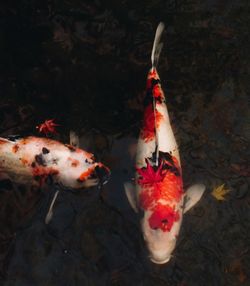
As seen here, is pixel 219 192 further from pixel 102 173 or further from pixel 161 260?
pixel 102 173

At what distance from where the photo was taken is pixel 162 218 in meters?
6.40

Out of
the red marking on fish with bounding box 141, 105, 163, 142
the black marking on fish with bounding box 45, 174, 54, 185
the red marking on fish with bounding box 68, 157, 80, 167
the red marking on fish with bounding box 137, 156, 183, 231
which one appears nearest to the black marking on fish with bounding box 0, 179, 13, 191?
the black marking on fish with bounding box 45, 174, 54, 185

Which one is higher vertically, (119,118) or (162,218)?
(119,118)

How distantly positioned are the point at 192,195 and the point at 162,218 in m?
0.84

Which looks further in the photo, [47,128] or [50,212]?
[47,128]

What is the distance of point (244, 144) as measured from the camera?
7.61 m

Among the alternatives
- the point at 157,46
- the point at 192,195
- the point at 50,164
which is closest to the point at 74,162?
Result: the point at 50,164

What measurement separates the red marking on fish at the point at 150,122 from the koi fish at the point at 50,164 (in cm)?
91

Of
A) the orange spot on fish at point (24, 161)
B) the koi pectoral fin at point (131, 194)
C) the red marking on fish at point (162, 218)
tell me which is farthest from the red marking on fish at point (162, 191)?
the orange spot on fish at point (24, 161)

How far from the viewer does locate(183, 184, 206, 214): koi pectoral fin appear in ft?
22.6

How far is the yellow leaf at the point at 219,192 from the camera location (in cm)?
721

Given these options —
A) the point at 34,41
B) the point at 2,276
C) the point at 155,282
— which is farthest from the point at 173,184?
the point at 34,41

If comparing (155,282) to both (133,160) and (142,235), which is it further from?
(133,160)

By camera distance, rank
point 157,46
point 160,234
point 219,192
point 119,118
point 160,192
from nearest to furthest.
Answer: point 160,234
point 160,192
point 219,192
point 119,118
point 157,46
